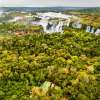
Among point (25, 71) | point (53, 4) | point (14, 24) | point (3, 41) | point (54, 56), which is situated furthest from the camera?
point (53, 4)

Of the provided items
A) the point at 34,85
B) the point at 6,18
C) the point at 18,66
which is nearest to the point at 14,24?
the point at 6,18

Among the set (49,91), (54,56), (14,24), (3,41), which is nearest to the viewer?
(49,91)

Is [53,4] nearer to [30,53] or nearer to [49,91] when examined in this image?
[30,53]

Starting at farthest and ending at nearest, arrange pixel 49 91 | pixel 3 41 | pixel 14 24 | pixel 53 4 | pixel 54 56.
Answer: pixel 53 4 → pixel 14 24 → pixel 3 41 → pixel 54 56 → pixel 49 91

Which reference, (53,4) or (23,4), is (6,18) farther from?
(53,4)

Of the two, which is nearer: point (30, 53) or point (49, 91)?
point (49, 91)

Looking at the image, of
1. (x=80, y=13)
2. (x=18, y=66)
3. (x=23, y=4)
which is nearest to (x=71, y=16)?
(x=80, y=13)
